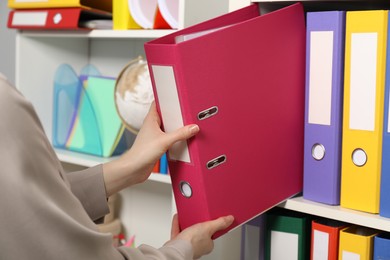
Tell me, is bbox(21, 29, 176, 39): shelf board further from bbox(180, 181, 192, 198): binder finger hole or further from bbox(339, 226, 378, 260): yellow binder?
bbox(339, 226, 378, 260): yellow binder

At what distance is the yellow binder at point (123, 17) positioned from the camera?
140 cm

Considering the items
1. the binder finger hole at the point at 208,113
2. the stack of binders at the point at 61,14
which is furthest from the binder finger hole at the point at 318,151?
the stack of binders at the point at 61,14

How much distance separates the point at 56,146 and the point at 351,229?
1.00 metres

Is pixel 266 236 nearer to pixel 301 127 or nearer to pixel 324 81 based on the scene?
pixel 301 127

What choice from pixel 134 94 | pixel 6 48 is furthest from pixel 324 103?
pixel 6 48

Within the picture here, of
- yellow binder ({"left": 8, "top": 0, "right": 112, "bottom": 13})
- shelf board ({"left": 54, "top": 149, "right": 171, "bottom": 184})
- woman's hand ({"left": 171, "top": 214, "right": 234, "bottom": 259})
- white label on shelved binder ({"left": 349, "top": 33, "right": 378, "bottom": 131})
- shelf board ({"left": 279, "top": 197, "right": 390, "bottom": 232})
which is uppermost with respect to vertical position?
yellow binder ({"left": 8, "top": 0, "right": 112, "bottom": 13})

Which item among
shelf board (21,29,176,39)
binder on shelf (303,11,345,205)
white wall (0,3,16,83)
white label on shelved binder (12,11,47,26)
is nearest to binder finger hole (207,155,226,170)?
binder on shelf (303,11,345,205)

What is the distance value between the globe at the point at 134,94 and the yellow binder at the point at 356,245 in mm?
643

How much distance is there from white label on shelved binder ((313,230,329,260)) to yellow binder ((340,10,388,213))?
0.09 meters

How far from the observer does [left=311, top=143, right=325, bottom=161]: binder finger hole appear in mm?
993

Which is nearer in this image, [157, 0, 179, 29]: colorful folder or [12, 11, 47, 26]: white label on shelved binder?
[157, 0, 179, 29]: colorful folder

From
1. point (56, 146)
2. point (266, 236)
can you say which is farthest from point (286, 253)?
point (56, 146)

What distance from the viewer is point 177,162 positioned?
0.94 m

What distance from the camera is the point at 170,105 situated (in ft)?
2.98
